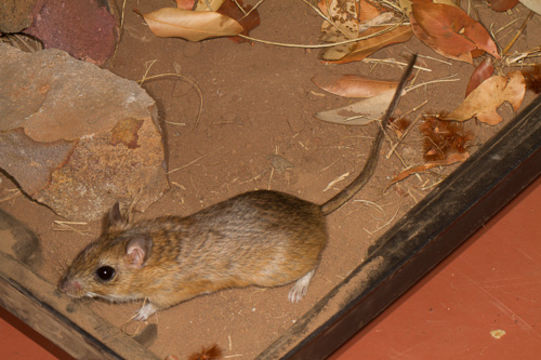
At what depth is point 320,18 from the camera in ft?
13.7

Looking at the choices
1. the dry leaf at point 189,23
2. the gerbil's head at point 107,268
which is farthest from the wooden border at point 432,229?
the dry leaf at point 189,23

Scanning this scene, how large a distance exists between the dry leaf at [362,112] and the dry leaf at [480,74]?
0.45m

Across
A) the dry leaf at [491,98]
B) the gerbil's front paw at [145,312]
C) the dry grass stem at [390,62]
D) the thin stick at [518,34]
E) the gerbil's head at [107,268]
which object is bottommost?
the gerbil's front paw at [145,312]

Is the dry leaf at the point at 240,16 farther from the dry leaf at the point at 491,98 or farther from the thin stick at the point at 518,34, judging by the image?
the thin stick at the point at 518,34

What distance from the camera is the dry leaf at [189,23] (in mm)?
3812

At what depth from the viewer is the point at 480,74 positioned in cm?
380

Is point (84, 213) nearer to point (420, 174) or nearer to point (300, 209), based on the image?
point (300, 209)

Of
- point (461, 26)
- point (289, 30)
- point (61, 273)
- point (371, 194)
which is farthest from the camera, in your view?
point (289, 30)

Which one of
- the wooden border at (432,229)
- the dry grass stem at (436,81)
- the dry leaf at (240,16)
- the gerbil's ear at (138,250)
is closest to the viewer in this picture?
the gerbil's ear at (138,250)

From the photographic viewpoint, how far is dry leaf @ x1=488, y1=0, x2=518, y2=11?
13.3ft

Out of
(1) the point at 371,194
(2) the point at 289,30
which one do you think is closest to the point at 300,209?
(1) the point at 371,194

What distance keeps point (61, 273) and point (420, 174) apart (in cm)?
197

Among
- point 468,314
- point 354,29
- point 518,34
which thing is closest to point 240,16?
point 354,29

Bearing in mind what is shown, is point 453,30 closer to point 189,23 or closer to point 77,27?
point 189,23
